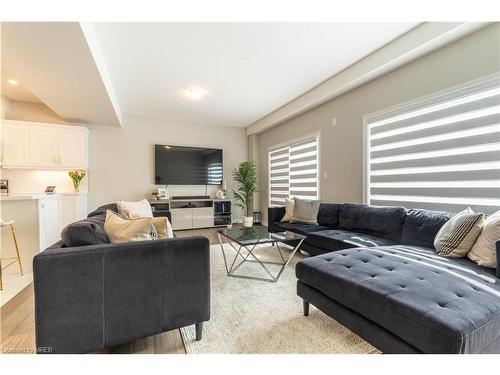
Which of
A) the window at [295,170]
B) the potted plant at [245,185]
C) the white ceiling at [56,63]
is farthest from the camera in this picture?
the potted plant at [245,185]

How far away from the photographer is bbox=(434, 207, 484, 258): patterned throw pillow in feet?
6.09

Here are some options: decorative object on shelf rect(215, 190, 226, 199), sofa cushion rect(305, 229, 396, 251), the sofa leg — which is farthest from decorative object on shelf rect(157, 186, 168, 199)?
the sofa leg

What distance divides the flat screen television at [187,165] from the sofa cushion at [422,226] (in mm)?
4452

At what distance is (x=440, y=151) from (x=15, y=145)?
252 inches

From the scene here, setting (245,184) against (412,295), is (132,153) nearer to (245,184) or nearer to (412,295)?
(245,184)

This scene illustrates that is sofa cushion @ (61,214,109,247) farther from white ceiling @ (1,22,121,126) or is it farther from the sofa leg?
white ceiling @ (1,22,121,126)

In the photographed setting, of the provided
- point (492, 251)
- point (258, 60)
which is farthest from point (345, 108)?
point (492, 251)

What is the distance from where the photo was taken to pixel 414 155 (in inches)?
114

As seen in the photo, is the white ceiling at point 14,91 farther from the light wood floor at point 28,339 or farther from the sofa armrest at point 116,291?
the sofa armrest at point 116,291

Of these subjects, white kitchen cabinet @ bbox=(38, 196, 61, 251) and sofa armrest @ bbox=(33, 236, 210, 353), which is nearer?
sofa armrest @ bbox=(33, 236, 210, 353)

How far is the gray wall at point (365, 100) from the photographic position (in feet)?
7.53

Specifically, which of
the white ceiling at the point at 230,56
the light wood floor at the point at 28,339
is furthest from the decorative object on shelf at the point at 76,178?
the light wood floor at the point at 28,339

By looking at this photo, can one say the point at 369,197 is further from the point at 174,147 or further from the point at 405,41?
the point at 174,147

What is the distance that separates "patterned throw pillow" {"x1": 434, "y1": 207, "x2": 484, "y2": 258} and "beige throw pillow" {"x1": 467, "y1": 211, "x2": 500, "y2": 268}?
1.5 inches
